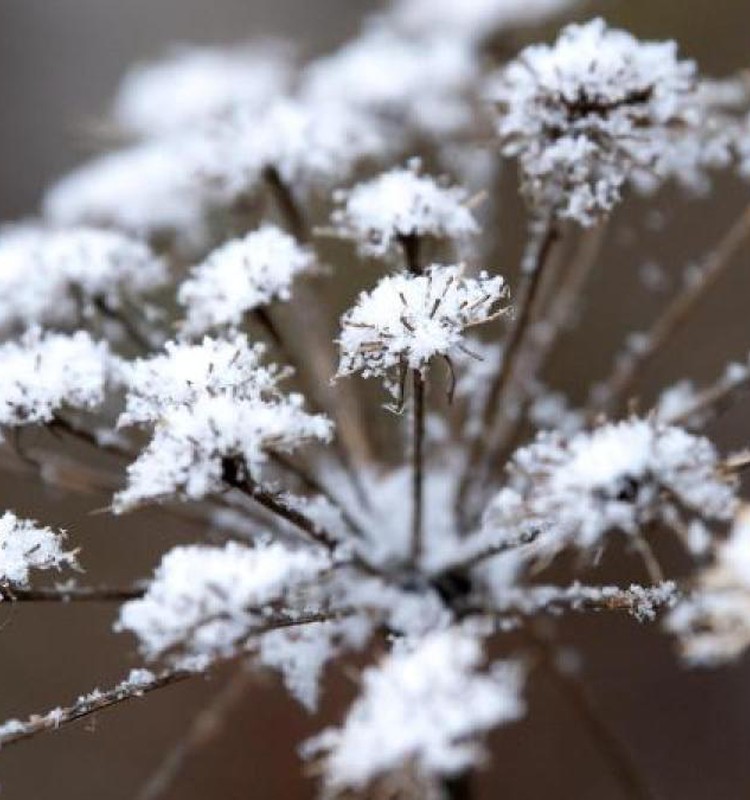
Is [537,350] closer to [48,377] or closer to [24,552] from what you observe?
[48,377]

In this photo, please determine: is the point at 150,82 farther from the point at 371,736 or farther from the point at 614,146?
the point at 371,736

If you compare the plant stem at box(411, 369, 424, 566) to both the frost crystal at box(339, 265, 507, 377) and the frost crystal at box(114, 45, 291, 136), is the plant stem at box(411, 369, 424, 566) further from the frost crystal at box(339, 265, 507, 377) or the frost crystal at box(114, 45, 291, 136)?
the frost crystal at box(114, 45, 291, 136)

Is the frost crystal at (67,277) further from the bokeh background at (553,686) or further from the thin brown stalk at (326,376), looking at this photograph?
the bokeh background at (553,686)

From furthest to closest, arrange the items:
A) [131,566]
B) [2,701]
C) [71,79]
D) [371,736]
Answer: [71,79]
[131,566]
[2,701]
[371,736]

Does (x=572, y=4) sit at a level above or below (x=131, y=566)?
below

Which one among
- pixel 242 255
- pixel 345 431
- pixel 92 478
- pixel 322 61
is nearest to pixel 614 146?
pixel 242 255

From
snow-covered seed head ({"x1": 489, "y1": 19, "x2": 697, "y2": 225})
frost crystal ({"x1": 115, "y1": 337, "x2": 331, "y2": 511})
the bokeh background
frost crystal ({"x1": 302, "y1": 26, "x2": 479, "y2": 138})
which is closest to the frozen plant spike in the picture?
frost crystal ({"x1": 115, "y1": 337, "x2": 331, "y2": 511})

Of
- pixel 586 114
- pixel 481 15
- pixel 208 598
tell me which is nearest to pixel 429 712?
pixel 208 598

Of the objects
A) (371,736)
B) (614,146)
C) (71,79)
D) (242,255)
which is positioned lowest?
(371,736)
